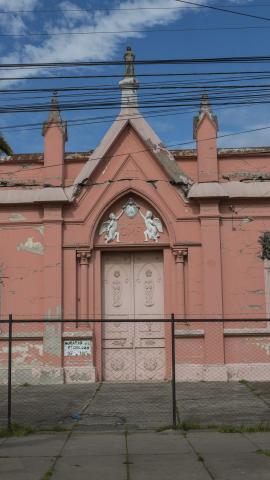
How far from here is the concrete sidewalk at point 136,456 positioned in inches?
258

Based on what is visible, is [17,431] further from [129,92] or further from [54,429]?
[129,92]

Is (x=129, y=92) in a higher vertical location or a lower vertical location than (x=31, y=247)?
higher

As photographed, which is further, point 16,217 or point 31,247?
point 16,217

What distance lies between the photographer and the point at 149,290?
14617 mm

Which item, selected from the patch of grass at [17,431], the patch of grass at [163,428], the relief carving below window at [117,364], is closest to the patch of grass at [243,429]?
the patch of grass at [163,428]

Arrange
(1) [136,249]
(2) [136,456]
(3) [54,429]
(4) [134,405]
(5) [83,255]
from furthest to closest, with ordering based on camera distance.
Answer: (1) [136,249] → (5) [83,255] → (4) [134,405] → (3) [54,429] → (2) [136,456]

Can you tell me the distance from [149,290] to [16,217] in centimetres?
379

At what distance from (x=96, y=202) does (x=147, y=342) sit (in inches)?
145

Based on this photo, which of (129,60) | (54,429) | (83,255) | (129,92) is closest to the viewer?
(54,429)

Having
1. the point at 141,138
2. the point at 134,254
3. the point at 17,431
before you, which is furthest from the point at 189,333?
the point at 17,431

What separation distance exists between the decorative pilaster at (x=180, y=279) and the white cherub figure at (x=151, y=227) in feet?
2.07

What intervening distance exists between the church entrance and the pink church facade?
0.03 metres

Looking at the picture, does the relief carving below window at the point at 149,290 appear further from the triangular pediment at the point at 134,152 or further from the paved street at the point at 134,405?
the triangular pediment at the point at 134,152

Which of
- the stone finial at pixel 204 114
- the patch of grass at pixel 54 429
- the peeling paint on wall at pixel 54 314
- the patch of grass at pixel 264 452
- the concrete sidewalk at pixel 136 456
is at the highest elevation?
the stone finial at pixel 204 114
